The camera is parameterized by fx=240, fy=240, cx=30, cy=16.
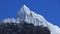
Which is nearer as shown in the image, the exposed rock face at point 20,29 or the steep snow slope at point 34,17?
the exposed rock face at point 20,29

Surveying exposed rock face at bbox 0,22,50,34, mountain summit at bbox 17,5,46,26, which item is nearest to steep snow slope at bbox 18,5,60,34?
mountain summit at bbox 17,5,46,26

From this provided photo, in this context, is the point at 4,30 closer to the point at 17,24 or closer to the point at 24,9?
the point at 17,24

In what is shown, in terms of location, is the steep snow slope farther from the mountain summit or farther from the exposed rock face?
the exposed rock face

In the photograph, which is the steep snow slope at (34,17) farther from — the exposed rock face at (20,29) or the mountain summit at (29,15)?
the exposed rock face at (20,29)

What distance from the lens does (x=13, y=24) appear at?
11438 millimetres

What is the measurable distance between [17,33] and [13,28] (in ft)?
1.04

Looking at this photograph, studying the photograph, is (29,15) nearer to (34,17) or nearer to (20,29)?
(34,17)

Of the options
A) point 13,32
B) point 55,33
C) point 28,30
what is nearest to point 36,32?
point 28,30

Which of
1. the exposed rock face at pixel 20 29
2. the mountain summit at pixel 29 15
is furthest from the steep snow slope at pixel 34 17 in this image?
the exposed rock face at pixel 20 29

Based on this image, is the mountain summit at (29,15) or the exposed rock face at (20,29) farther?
the mountain summit at (29,15)

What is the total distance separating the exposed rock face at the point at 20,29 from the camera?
36.8 feet

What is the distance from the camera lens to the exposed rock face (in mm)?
11203

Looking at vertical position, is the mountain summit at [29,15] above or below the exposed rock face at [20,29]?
above

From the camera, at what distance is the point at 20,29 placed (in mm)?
11141
